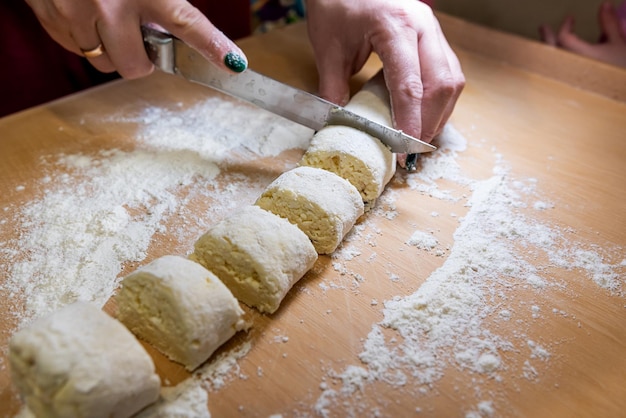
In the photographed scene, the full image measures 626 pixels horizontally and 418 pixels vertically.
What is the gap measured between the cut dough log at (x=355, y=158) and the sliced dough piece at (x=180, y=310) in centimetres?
59

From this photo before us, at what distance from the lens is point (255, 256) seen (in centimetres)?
123

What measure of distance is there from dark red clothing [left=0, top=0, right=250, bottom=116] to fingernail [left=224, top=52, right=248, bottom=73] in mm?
912

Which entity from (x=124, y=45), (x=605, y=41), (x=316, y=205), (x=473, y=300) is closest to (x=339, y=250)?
(x=316, y=205)

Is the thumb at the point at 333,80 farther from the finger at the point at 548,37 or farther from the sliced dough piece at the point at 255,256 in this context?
the finger at the point at 548,37

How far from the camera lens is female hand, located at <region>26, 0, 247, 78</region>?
155cm

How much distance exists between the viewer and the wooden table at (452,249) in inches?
45.3

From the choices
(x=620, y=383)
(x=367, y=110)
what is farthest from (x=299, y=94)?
(x=620, y=383)

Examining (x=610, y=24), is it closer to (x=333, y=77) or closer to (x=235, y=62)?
(x=333, y=77)

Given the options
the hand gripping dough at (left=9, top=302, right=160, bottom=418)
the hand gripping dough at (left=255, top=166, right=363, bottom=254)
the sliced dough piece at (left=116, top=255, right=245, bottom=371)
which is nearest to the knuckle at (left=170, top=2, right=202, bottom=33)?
the hand gripping dough at (left=255, top=166, right=363, bottom=254)

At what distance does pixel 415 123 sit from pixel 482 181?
33cm

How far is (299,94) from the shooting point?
5.57 feet

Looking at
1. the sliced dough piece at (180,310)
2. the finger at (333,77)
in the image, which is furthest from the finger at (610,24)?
the sliced dough piece at (180,310)

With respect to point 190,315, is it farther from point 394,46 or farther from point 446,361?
point 394,46

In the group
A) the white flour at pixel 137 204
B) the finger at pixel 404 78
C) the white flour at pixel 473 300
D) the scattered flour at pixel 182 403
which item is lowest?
the white flour at pixel 473 300
